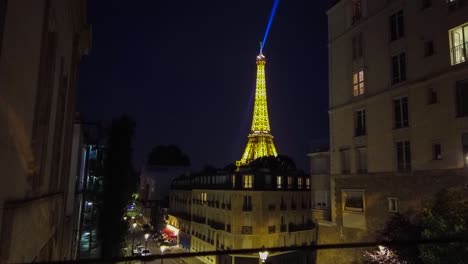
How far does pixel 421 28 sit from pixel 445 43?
5.44 feet

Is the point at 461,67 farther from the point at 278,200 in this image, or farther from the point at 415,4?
the point at 278,200

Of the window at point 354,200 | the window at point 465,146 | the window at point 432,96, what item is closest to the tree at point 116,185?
the window at point 354,200

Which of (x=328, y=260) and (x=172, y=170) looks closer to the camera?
(x=328, y=260)

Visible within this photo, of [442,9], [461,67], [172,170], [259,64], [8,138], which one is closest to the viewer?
[8,138]

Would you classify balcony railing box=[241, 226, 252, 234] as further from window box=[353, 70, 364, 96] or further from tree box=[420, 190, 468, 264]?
tree box=[420, 190, 468, 264]

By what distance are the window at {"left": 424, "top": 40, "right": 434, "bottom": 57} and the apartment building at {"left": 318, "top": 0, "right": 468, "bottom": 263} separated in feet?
0.15

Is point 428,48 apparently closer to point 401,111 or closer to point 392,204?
point 401,111

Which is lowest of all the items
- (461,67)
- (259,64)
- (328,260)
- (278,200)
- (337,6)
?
(328,260)

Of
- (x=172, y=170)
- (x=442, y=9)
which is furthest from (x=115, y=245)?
(x=172, y=170)

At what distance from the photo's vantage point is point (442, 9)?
1509 centimetres

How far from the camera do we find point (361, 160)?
1950 cm

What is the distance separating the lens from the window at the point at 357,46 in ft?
65.6

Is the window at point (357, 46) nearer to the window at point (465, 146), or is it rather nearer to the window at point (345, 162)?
the window at point (345, 162)

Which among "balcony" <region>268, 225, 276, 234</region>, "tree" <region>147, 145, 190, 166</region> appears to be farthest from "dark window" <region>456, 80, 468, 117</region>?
"tree" <region>147, 145, 190, 166</region>
